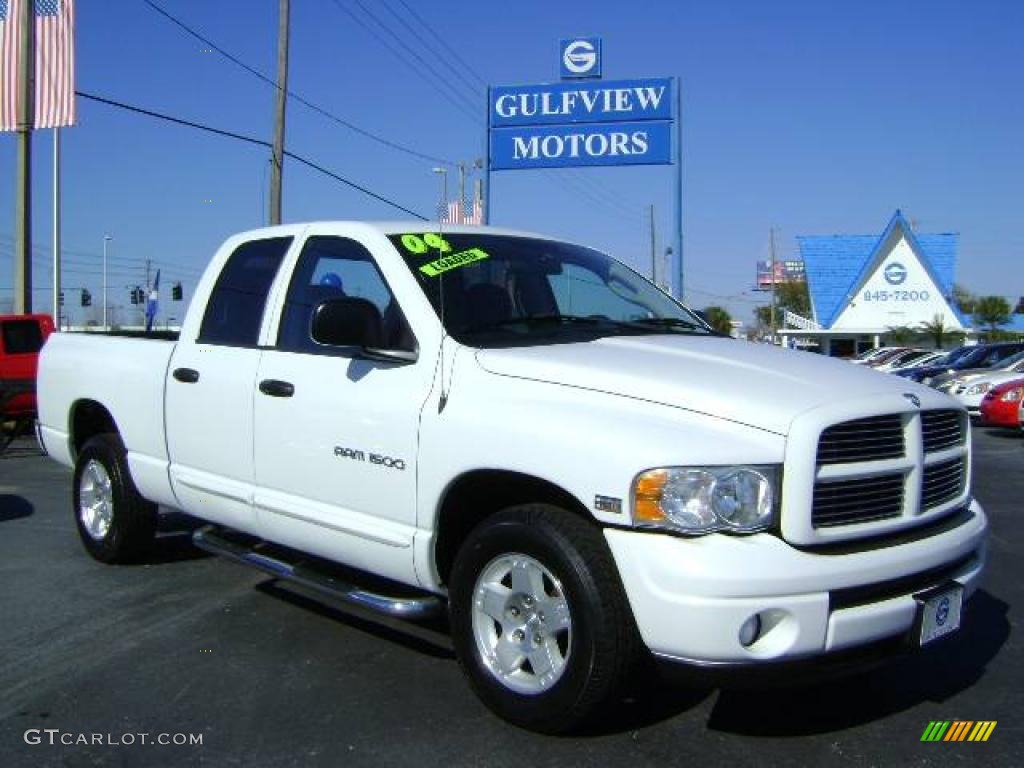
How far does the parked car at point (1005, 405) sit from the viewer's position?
14.5 meters

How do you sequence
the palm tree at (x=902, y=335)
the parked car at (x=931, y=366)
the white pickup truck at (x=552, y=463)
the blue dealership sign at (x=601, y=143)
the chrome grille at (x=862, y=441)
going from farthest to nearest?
the palm tree at (x=902, y=335) < the parked car at (x=931, y=366) < the blue dealership sign at (x=601, y=143) < the chrome grille at (x=862, y=441) < the white pickup truck at (x=552, y=463)

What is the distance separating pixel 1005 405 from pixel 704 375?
12.9 metres

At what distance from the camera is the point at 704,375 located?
11.7 feet

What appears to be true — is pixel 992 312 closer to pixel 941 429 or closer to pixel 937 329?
pixel 937 329

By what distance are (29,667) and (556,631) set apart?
8.15ft

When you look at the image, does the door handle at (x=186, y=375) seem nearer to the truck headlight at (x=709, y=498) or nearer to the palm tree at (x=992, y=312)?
the truck headlight at (x=709, y=498)

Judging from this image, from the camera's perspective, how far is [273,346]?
4.82 metres

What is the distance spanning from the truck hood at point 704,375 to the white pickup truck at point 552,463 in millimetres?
13

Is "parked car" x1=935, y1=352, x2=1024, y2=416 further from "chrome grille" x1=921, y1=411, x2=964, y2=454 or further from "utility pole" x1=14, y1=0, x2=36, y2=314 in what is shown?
"utility pole" x1=14, y1=0, x2=36, y2=314

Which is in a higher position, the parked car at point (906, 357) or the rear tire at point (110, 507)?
the parked car at point (906, 357)

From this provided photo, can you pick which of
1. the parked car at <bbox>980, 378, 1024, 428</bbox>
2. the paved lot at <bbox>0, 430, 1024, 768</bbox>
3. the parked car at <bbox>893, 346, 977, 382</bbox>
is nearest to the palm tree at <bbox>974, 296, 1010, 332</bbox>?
the parked car at <bbox>893, 346, 977, 382</bbox>

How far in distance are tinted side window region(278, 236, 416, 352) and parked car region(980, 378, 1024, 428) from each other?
1264 cm

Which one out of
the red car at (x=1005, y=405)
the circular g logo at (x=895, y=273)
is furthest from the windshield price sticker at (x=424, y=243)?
the circular g logo at (x=895, y=273)
